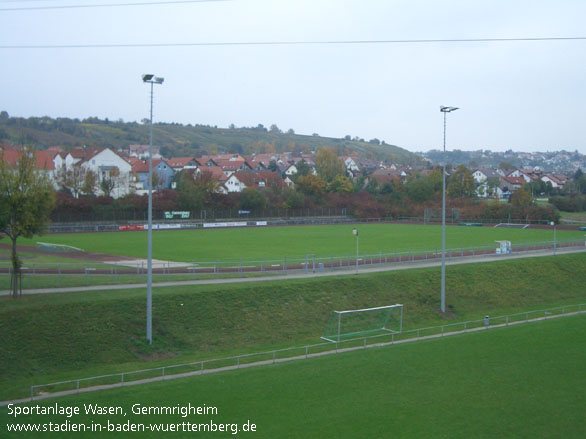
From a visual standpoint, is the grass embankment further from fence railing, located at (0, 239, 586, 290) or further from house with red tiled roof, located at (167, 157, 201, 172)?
house with red tiled roof, located at (167, 157, 201, 172)

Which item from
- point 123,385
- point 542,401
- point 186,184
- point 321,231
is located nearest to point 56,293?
point 123,385

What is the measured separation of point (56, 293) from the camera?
80.2 ft

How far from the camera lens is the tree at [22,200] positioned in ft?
74.2

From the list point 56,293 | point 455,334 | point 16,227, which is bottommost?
point 455,334

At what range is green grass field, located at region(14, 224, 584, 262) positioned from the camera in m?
45.8

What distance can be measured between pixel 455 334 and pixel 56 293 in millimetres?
18439

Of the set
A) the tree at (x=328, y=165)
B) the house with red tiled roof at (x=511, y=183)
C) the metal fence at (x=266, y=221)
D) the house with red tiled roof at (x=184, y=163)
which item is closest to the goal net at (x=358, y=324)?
the metal fence at (x=266, y=221)

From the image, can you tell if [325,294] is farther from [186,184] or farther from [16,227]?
[186,184]

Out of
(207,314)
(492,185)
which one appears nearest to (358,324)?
(207,314)

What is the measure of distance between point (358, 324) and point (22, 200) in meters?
15.8

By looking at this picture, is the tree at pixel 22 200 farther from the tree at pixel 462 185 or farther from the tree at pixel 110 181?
the tree at pixel 462 185

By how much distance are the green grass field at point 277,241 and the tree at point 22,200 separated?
1831cm

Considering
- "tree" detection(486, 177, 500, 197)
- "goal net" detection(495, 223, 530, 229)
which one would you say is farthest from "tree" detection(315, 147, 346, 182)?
"goal net" detection(495, 223, 530, 229)

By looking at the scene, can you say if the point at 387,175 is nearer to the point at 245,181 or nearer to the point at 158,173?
the point at 245,181
